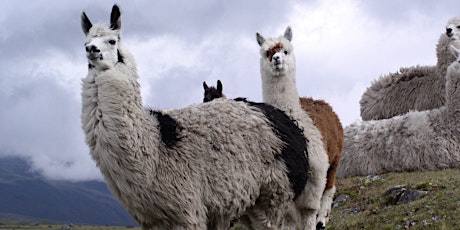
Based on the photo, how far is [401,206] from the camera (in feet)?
32.0

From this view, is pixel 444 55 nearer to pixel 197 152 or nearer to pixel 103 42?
pixel 197 152

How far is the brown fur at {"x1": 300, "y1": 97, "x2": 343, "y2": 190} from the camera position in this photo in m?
9.21

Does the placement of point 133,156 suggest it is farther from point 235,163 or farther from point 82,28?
point 82,28

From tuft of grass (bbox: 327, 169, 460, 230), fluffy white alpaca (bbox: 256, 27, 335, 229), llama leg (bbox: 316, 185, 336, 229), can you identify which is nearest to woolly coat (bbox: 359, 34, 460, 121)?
tuft of grass (bbox: 327, 169, 460, 230)

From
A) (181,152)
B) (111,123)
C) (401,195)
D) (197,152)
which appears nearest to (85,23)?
(111,123)

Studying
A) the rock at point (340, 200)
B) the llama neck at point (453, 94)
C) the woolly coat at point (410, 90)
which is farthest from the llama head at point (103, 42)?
the woolly coat at point (410, 90)

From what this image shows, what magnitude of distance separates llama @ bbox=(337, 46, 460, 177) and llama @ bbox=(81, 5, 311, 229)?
7.37 meters

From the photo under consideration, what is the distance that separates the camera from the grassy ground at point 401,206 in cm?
848

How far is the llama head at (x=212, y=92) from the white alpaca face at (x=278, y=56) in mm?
2971

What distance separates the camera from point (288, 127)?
24.2 ft

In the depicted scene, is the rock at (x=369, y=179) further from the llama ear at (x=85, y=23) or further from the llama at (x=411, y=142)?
A: the llama ear at (x=85, y=23)

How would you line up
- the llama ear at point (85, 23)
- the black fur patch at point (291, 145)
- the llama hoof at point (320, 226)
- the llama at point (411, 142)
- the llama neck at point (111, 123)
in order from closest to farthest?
the llama neck at point (111, 123) < the llama ear at point (85, 23) < the black fur patch at point (291, 145) < the llama hoof at point (320, 226) < the llama at point (411, 142)

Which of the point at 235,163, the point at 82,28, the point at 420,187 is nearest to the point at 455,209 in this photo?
the point at 420,187

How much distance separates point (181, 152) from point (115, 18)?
5.36 feet
